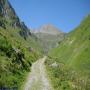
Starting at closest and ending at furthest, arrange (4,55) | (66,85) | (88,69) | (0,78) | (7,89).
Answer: (7,89), (0,78), (66,85), (4,55), (88,69)

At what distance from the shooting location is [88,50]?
14662 cm

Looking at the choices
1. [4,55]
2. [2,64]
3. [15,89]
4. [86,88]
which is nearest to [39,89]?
[15,89]

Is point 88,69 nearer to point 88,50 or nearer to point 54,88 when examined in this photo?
point 88,50

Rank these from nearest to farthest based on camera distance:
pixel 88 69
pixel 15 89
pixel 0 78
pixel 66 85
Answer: pixel 15 89
pixel 0 78
pixel 66 85
pixel 88 69

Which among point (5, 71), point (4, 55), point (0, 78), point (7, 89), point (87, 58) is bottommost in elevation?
point (7, 89)

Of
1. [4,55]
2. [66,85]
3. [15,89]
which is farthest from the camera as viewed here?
[4,55]

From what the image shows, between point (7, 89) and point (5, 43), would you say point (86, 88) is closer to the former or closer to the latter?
point (7, 89)

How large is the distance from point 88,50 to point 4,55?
305 ft

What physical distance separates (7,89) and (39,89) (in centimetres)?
615

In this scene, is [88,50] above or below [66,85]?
above

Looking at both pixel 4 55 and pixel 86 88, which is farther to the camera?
pixel 4 55

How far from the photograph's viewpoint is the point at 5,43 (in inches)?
2448

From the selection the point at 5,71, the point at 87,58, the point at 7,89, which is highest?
the point at 87,58

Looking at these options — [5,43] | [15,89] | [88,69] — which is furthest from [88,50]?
[15,89]
